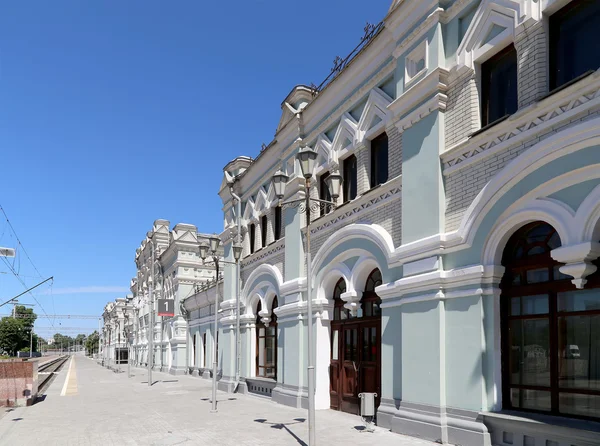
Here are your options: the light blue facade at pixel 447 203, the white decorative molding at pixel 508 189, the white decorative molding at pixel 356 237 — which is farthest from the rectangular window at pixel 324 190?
the white decorative molding at pixel 508 189

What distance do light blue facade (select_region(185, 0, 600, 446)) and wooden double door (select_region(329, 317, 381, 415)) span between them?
0.73ft

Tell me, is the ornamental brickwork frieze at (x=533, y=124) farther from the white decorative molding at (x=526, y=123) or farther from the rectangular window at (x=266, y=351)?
the rectangular window at (x=266, y=351)

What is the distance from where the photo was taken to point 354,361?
12.8 meters

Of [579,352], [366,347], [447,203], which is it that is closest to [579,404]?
[579,352]

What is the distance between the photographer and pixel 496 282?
8.46 meters

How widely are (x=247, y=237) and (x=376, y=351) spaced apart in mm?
9461

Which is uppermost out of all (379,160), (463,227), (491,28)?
(491,28)

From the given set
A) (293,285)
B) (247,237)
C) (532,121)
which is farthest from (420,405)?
(247,237)

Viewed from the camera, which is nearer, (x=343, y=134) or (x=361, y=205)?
(x=361, y=205)

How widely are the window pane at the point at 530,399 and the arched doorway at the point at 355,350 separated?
386cm

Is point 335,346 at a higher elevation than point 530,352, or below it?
below

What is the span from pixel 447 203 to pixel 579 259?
2850 millimetres

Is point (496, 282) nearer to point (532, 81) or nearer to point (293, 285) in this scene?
point (532, 81)

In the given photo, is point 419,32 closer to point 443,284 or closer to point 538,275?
point 443,284
